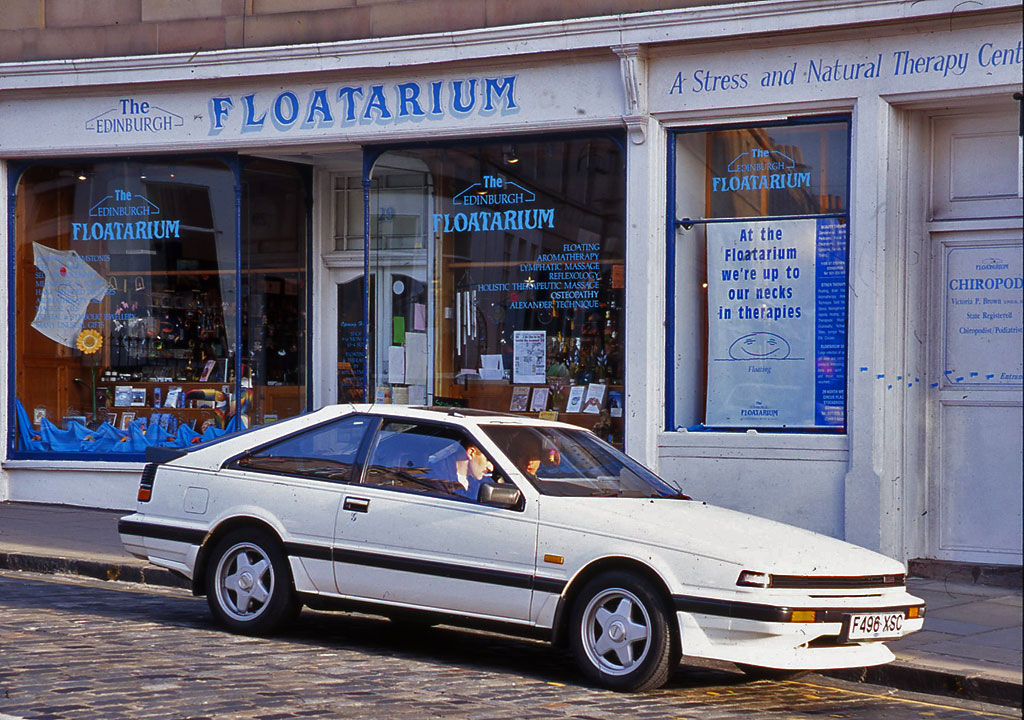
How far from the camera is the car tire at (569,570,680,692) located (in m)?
7.21

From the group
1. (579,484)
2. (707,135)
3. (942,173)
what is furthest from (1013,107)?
(579,484)

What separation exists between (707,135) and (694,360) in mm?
2053

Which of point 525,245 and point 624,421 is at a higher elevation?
point 525,245

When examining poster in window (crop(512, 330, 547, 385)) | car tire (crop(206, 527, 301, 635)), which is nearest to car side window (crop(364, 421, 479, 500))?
car tire (crop(206, 527, 301, 635))

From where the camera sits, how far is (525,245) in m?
13.6

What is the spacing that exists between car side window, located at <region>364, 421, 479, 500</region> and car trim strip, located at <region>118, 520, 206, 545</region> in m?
1.22

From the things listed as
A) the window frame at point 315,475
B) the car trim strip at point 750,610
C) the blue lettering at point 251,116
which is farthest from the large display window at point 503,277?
the car trim strip at point 750,610

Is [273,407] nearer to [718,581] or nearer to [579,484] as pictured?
[579,484]

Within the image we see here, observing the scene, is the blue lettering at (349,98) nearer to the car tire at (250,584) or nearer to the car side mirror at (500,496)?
the car tire at (250,584)

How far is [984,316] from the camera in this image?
11.7 m

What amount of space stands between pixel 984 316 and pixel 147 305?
29.3 ft

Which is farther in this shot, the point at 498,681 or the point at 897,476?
the point at 897,476

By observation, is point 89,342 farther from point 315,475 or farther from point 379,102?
point 315,475

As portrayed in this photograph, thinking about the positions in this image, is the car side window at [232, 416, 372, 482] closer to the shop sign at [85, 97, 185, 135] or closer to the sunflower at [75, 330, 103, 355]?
the shop sign at [85, 97, 185, 135]
